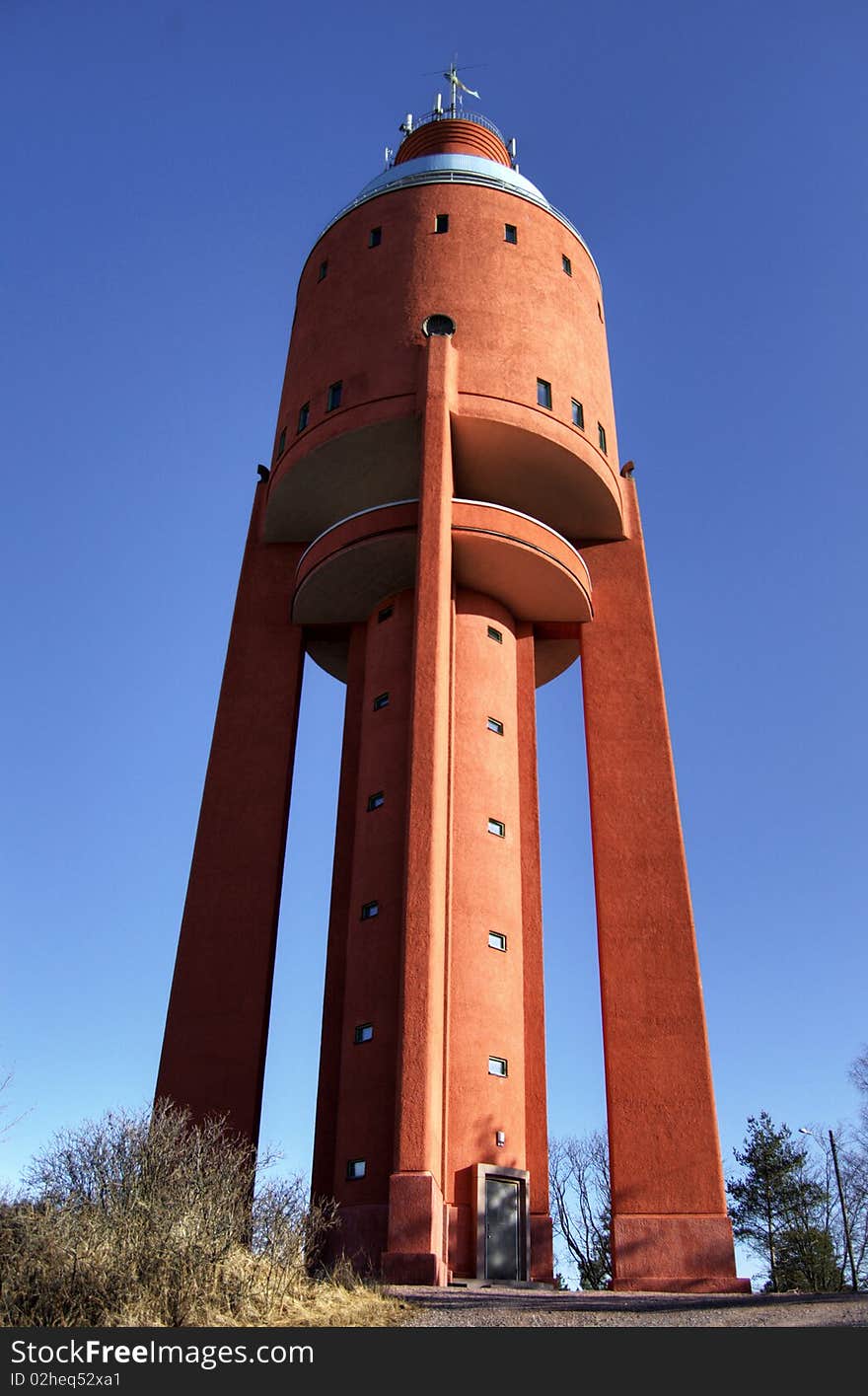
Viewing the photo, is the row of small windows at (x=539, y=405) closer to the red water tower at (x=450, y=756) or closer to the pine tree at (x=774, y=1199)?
the red water tower at (x=450, y=756)

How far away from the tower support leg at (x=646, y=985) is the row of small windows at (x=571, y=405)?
3.10m

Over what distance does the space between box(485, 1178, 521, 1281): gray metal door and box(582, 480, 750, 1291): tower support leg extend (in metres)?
1.54

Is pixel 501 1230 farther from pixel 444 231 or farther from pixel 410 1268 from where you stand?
pixel 444 231

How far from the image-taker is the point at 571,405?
22156 mm

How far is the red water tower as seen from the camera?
53.5ft

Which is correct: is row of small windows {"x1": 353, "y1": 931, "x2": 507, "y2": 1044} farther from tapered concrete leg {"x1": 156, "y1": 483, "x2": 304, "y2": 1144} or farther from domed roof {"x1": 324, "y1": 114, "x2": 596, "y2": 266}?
domed roof {"x1": 324, "y1": 114, "x2": 596, "y2": 266}

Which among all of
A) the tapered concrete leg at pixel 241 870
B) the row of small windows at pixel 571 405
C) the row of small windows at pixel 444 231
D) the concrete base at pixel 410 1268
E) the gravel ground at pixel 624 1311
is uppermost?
the row of small windows at pixel 444 231

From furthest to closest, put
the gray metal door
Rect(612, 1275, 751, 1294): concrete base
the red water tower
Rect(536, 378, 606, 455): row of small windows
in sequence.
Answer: Rect(536, 378, 606, 455): row of small windows
the gray metal door
the red water tower
Rect(612, 1275, 751, 1294): concrete base

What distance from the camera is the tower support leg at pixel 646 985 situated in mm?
15992

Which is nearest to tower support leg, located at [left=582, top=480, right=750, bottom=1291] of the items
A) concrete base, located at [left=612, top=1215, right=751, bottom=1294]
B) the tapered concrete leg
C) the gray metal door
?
concrete base, located at [left=612, top=1215, right=751, bottom=1294]

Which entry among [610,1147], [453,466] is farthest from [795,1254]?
[453,466]

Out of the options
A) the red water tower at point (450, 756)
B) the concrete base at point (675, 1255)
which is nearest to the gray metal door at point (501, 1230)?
the red water tower at point (450, 756)

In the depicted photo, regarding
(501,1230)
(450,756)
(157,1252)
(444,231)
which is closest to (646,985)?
(501,1230)
